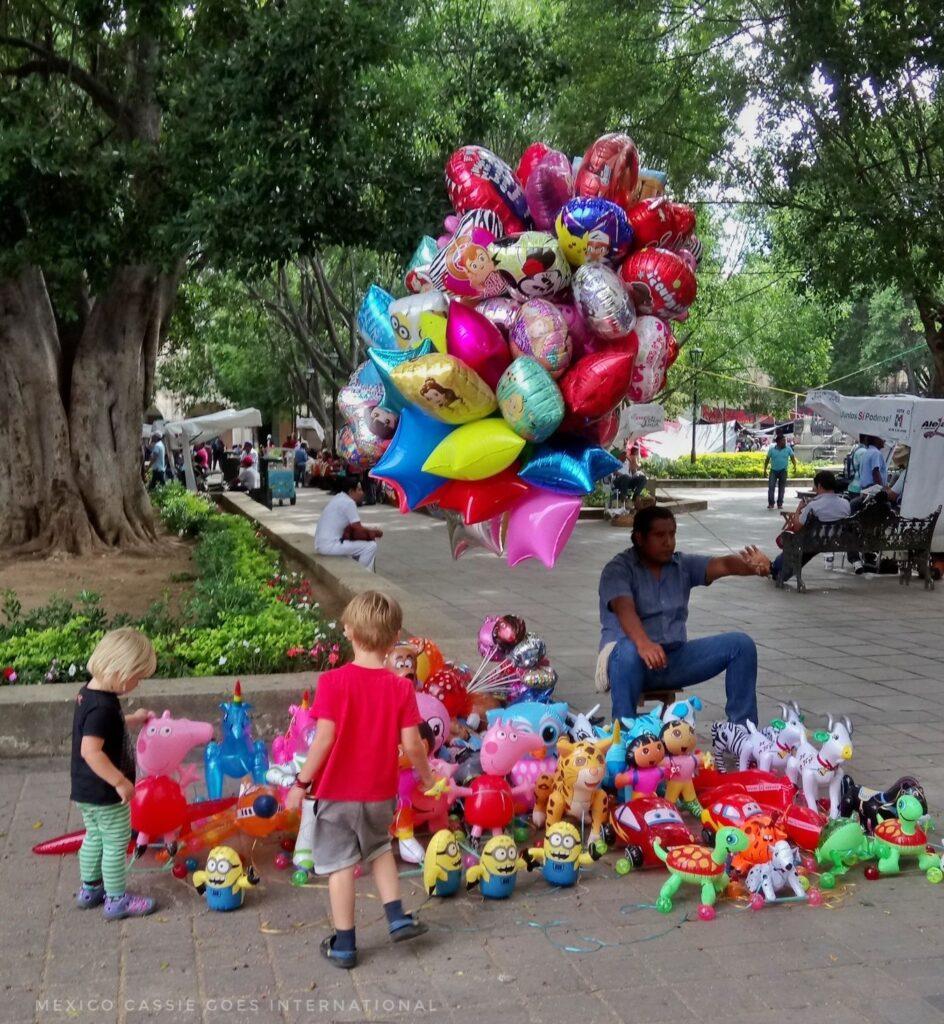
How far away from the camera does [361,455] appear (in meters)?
5.08

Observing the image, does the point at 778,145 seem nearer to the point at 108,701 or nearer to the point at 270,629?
the point at 270,629

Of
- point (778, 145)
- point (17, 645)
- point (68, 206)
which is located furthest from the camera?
point (778, 145)

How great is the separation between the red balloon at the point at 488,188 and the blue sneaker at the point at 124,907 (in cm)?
310

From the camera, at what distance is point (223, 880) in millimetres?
3945

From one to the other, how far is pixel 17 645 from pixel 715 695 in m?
4.26

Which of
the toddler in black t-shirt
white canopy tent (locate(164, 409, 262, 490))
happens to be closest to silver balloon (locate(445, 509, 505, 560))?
the toddler in black t-shirt

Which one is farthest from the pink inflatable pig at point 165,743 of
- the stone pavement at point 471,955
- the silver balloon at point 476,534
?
the silver balloon at point 476,534

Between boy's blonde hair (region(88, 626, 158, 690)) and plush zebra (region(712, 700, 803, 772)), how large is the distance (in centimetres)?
264

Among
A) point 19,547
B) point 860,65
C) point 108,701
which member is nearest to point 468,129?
point 860,65

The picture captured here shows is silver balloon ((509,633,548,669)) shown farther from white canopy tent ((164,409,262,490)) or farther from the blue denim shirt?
white canopy tent ((164,409,262,490))

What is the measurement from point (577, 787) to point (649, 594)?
1.39m

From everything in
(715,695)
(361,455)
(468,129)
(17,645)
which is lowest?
(715,695)

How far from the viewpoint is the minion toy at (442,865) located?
402 cm

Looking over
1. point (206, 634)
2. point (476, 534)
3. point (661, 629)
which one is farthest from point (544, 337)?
point (206, 634)
